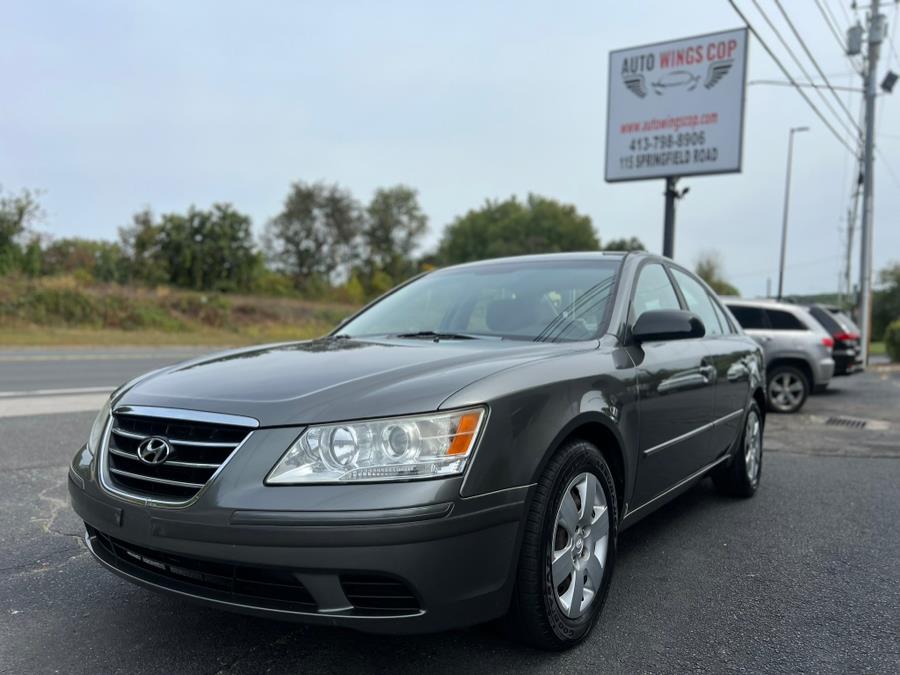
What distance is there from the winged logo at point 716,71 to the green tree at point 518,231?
2245 inches

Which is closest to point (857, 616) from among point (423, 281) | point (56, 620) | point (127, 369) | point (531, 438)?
point (531, 438)

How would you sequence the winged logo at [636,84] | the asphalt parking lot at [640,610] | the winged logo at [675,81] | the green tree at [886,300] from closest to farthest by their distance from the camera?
the asphalt parking lot at [640,610], the winged logo at [675,81], the winged logo at [636,84], the green tree at [886,300]

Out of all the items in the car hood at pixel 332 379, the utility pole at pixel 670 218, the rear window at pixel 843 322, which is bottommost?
the rear window at pixel 843 322

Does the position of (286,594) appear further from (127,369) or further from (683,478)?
(127,369)

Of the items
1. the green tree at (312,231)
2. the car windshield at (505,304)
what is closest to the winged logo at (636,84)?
the car windshield at (505,304)

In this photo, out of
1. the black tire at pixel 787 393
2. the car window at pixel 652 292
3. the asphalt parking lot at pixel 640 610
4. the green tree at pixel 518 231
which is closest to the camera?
the asphalt parking lot at pixel 640 610

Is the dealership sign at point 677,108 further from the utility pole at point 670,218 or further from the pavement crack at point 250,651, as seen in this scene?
the pavement crack at point 250,651

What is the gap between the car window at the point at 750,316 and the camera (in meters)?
10.8

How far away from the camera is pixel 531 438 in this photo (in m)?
2.36

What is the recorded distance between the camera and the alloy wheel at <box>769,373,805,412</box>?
10.2 metres

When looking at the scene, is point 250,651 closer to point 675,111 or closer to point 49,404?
point 49,404

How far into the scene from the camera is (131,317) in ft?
106

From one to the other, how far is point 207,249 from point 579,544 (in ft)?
149

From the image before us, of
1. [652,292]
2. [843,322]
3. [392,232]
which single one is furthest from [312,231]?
[652,292]
